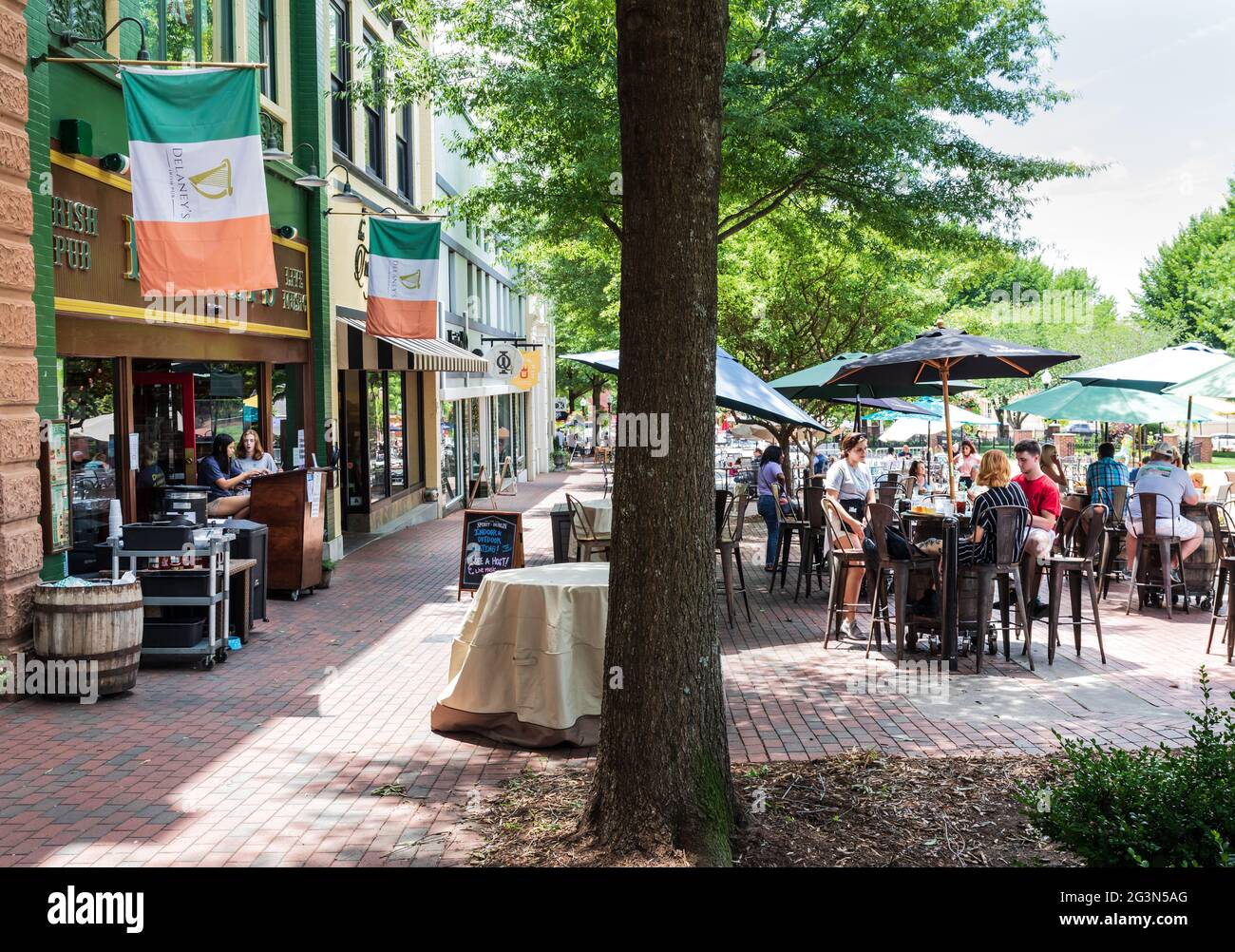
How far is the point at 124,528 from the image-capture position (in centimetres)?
920

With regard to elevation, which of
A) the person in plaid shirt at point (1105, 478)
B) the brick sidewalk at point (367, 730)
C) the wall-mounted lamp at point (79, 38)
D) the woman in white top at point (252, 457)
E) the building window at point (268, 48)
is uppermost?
the building window at point (268, 48)

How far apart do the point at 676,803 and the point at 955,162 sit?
1358 centimetres

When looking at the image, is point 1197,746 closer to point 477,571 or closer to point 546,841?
point 546,841

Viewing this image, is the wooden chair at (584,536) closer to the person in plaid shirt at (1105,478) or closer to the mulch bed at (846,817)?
the mulch bed at (846,817)

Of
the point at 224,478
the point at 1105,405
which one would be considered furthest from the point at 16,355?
the point at 1105,405

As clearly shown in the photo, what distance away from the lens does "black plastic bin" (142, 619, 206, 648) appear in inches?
359

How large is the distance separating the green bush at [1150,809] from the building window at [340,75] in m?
16.5

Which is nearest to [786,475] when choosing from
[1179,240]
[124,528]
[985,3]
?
[985,3]

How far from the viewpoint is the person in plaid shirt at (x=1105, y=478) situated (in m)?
14.1

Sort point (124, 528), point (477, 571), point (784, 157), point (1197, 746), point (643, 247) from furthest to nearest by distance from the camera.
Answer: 1. point (784, 157)
2. point (477, 571)
3. point (124, 528)
4. point (643, 247)
5. point (1197, 746)

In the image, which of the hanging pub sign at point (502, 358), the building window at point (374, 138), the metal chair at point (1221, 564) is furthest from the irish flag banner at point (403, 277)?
the hanging pub sign at point (502, 358)

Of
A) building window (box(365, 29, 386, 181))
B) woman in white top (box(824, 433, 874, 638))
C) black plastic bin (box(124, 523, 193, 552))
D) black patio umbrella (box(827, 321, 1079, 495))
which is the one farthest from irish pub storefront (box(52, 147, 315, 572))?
black patio umbrella (box(827, 321, 1079, 495))

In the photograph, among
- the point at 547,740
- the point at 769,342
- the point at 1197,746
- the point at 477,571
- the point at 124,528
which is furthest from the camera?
the point at 769,342

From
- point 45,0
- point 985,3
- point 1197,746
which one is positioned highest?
point 985,3
